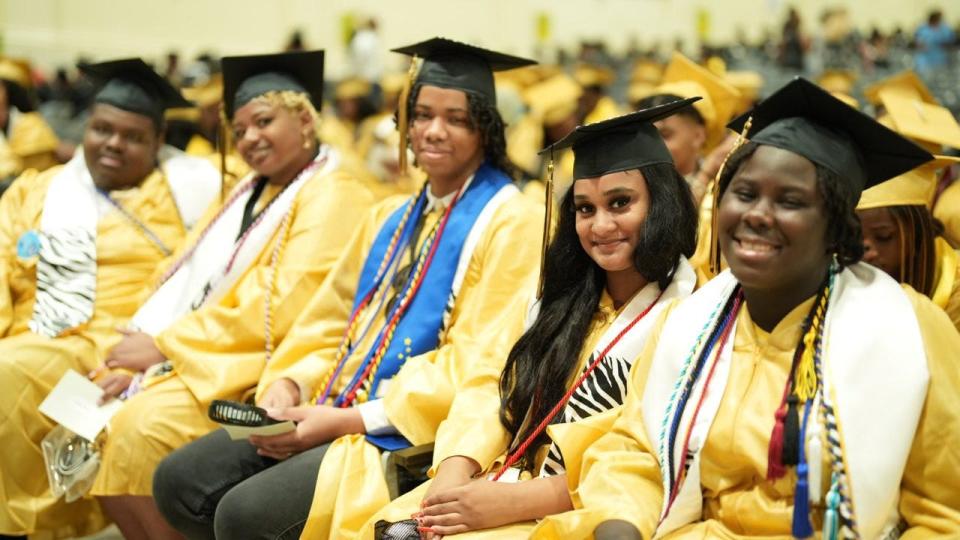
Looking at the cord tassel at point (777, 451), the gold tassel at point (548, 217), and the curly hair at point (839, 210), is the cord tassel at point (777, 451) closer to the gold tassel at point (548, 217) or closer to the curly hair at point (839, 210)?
the curly hair at point (839, 210)

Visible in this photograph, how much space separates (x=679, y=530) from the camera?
228 cm

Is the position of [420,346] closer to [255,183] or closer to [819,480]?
[255,183]

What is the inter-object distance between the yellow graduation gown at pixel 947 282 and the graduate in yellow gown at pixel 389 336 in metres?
1.14

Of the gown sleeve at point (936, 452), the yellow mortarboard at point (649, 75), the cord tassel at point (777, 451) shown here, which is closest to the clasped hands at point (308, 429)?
the cord tassel at point (777, 451)

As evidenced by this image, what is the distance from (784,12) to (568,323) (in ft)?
64.0

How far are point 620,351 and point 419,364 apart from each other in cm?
81

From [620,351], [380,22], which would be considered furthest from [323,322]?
[380,22]

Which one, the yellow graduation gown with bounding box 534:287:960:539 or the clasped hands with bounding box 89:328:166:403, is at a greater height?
the yellow graduation gown with bounding box 534:287:960:539

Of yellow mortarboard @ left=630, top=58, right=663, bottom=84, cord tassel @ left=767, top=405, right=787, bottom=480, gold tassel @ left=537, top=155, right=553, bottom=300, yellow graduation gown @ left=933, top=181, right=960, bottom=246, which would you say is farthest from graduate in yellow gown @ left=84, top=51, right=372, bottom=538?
yellow mortarboard @ left=630, top=58, right=663, bottom=84

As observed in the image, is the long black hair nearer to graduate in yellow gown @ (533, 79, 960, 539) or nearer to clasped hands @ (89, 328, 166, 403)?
graduate in yellow gown @ (533, 79, 960, 539)

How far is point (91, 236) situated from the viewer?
446cm

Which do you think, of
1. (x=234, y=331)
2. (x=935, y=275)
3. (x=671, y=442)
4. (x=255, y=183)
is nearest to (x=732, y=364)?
(x=671, y=442)

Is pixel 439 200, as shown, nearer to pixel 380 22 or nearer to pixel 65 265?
pixel 65 265

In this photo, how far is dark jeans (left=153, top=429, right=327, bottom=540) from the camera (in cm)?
303
